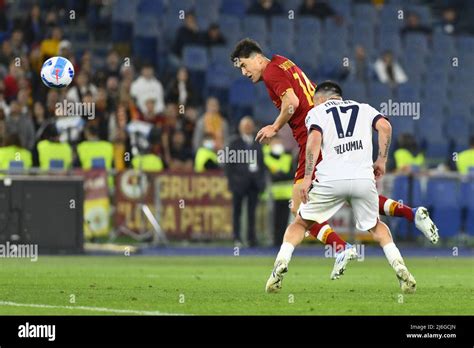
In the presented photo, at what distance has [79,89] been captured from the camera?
2620 centimetres

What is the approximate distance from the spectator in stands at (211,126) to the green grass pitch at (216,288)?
6355mm

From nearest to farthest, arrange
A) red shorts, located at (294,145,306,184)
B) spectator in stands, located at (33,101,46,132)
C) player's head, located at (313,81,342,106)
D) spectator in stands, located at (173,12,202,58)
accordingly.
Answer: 1. player's head, located at (313,81,342,106)
2. red shorts, located at (294,145,306,184)
3. spectator in stands, located at (33,101,46,132)
4. spectator in stands, located at (173,12,202,58)

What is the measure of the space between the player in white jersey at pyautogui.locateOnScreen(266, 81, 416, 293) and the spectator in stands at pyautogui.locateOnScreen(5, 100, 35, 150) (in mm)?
12420

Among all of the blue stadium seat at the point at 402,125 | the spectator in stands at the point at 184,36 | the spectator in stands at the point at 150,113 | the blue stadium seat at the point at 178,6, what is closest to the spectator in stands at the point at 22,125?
the spectator in stands at the point at 150,113

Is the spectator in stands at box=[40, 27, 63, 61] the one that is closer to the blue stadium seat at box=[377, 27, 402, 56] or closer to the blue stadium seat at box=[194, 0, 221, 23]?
the blue stadium seat at box=[194, 0, 221, 23]

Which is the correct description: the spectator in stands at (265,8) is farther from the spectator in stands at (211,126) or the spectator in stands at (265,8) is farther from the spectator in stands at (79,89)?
the spectator in stands at (79,89)

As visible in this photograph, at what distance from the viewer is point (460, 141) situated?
102ft

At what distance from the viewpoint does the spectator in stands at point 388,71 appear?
1234 inches

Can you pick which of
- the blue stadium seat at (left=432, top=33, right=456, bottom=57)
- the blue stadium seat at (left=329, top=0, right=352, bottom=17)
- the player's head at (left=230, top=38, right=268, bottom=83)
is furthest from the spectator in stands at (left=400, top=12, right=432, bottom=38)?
the player's head at (left=230, top=38, right=268, bottom=83)

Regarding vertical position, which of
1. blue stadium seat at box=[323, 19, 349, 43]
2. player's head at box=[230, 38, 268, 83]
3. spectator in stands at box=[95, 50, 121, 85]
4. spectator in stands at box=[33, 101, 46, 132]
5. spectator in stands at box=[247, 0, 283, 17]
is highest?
spectator in stands at box=[247, 0, 283, 17]

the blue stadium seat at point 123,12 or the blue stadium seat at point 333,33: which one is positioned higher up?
the blue stadium seat at point 123,12

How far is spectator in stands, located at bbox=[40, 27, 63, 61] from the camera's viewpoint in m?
27.3

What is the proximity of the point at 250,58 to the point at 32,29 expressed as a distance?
14.4 meters

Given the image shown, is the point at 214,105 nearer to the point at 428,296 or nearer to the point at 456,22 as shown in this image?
the point at 456,22
